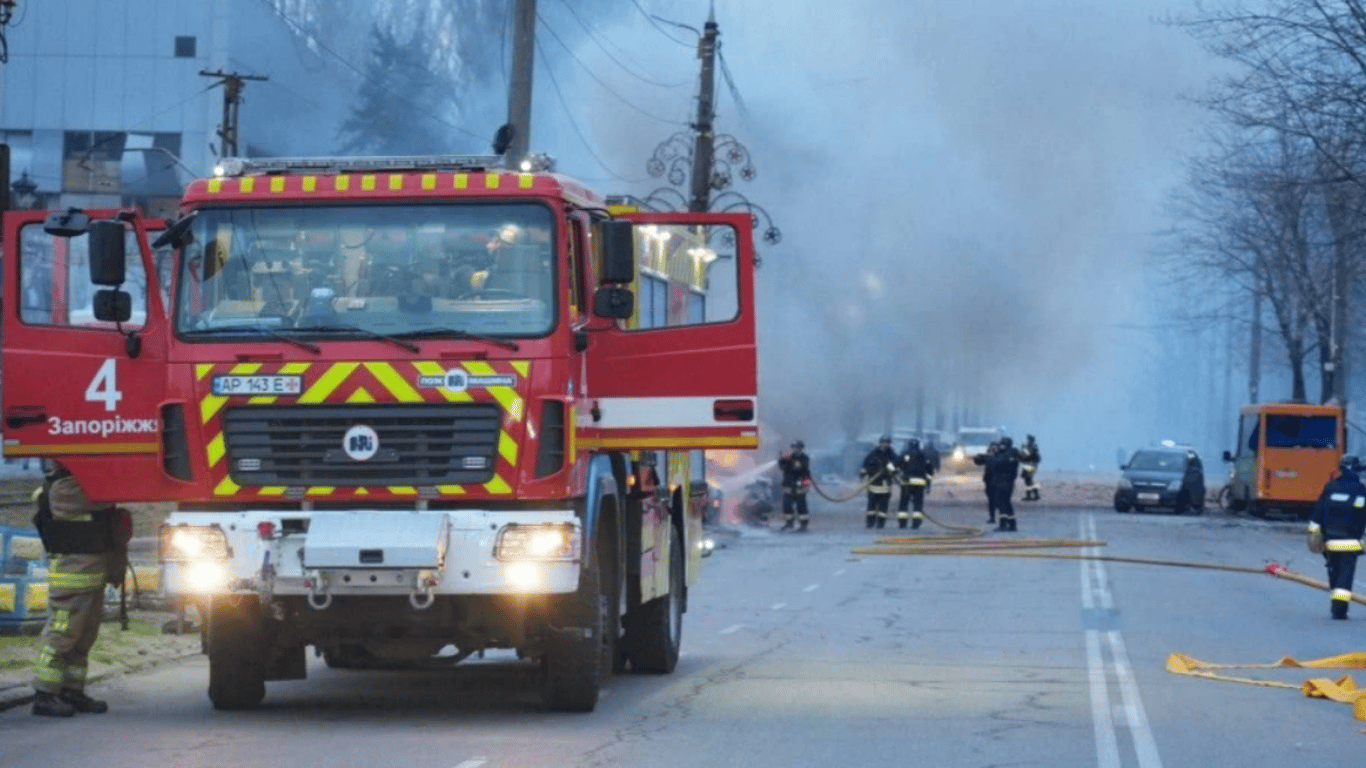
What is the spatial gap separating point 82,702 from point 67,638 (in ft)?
1.41

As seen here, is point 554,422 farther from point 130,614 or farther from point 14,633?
point 130,614

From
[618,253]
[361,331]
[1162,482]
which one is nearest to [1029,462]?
[1162,482]

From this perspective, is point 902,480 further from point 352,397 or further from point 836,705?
point 352,397

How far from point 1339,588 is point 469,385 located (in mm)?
12493

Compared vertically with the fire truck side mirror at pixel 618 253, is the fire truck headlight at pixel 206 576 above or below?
below

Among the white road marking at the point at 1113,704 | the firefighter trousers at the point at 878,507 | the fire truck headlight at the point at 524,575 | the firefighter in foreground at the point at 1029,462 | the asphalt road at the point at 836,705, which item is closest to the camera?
the asphalt road at the point at 836,705

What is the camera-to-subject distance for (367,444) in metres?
11.1

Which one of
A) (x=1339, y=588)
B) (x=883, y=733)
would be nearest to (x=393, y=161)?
(x=883, y=733)

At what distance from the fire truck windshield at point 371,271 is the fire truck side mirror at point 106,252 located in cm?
53

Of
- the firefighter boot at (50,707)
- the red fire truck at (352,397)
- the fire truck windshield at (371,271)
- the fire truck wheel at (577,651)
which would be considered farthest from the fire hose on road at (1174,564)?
the firefighter boot at (50,707)

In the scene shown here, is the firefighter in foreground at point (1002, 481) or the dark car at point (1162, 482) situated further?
the dark car at point (1162, 482)

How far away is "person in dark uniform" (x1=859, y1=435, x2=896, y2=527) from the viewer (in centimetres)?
3925

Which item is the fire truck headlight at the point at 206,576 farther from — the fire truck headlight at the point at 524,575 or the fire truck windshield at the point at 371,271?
the fire truck headlight at the point at 524,575

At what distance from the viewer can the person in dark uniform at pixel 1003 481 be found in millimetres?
37594
